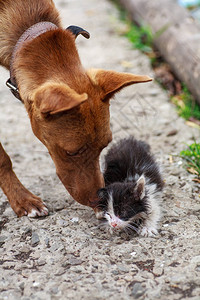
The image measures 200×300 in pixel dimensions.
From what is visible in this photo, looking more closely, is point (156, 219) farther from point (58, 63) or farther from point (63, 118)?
point (58, 63)

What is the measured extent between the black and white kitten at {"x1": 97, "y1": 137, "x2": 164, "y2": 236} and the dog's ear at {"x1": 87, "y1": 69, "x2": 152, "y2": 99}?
2.83ft

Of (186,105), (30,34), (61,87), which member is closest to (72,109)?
(61,87)

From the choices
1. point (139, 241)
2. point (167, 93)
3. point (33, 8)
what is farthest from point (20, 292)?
point (167, 93)

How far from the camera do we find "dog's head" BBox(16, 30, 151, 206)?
3502mm

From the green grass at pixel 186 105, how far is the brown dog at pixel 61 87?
8.53 ft

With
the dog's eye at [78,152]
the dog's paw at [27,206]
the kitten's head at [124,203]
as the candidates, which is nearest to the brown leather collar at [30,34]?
the dog's eye at [78,152]

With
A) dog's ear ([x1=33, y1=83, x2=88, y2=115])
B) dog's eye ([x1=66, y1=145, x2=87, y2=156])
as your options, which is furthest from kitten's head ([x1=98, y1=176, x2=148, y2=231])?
dog's ear ([x1=33, y1=83, x2=88, y2=115])

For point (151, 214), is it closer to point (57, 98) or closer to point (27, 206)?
point (27, 206)

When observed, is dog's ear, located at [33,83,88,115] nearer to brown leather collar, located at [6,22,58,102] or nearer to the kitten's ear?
brown leather collar, located at [6,22,58,102]

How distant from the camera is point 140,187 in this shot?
3971 mm

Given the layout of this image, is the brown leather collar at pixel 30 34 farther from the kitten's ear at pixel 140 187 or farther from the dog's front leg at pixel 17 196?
the kitten's ear at pixel 140 187

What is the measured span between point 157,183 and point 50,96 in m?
1.64

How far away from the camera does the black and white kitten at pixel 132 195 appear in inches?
154

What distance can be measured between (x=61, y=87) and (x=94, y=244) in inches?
54.4
